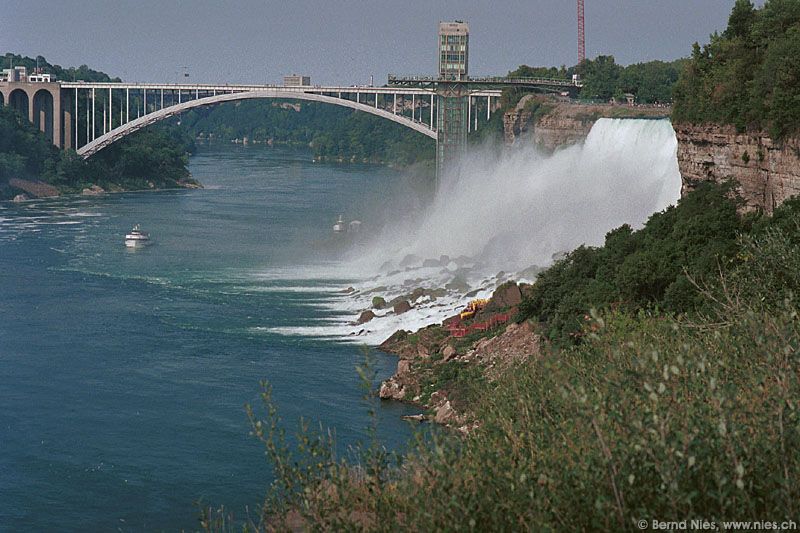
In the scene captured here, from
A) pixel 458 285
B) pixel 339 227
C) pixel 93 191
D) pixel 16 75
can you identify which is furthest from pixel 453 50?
pixel 16 75

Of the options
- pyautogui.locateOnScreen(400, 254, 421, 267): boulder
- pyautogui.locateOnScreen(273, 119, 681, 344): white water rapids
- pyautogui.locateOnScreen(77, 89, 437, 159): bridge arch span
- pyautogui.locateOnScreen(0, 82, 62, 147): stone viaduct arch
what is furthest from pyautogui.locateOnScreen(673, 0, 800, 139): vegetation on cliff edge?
pyautogui.locateOnScreen(0, 82, 62, 147): stone viaduct arch

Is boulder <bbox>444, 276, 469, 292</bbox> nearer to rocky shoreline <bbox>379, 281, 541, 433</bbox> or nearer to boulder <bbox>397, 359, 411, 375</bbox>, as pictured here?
rocky shoreline <bbox>379, 281, 541, 433</bbox>

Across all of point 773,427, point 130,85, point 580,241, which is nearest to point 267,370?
point 580,241

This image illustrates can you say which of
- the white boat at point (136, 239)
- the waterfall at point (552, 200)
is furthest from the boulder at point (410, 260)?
the white boat at point (136, 239)

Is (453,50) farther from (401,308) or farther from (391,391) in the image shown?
(391,391)

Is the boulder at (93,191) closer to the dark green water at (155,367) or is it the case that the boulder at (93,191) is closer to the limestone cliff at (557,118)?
the dark green water at (155,367)

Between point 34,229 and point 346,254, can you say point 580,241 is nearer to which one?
point 346,254

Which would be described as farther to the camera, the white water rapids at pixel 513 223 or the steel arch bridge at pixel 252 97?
the steel arch bridge at pixel 252 97
